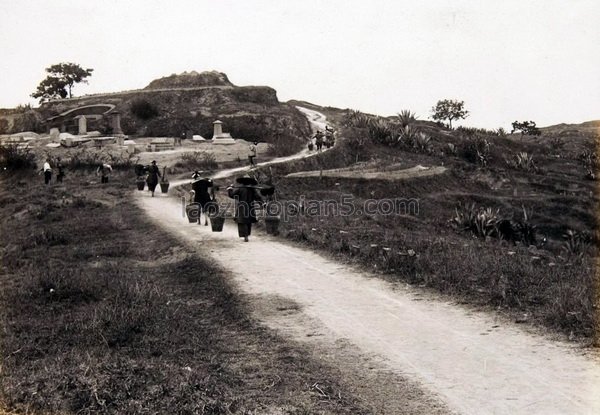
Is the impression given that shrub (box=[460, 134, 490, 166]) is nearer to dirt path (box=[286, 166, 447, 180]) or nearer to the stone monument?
dirt path (box=[286, 166, 447, 180])

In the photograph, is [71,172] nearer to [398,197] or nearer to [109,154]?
[109,154]

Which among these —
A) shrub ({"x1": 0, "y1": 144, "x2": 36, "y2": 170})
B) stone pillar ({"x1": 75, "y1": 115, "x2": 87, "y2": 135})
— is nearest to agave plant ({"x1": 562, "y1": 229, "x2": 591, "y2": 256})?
shrub ({"x1": 0, "y1": 144, "x2": 36, "y2": 170})

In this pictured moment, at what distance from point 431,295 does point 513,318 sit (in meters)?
1.39

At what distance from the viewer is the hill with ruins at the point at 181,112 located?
4625 cm

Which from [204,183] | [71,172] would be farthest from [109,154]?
[204,183]

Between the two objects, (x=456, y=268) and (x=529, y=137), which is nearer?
(x=456, y=268)

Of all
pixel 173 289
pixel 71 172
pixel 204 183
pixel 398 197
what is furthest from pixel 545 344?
pixel 71 172

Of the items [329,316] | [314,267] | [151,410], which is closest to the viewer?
[151,410]

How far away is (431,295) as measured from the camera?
7.86 m

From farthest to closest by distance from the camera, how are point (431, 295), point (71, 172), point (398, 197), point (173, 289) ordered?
point (71, 172) → point (398, 197) → point (173, 289) → point (431, 295)

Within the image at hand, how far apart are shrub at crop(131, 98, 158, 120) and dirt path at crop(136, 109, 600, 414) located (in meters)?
41.1

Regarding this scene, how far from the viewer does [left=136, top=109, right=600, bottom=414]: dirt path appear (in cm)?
455

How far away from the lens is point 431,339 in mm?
6020

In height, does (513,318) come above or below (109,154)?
below
